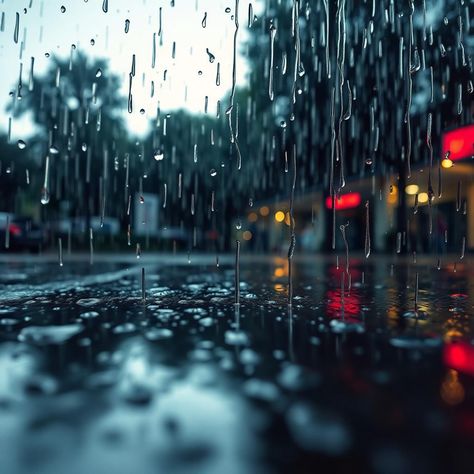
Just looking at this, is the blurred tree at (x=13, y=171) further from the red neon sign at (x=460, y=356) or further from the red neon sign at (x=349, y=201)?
the red neon sign at (x=460, y=356)

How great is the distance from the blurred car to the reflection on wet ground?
49.5 ft

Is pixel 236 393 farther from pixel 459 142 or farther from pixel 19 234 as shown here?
pixel 19 234

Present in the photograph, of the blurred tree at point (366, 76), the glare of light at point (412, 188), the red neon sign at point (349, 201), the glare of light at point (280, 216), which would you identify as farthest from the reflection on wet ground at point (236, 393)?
the glare of light at point (280, 216)

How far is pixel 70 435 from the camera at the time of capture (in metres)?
1.20

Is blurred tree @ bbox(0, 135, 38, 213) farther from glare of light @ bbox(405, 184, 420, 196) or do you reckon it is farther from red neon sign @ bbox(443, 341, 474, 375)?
red neon sign @ bbox(443, 341, 474, 375)

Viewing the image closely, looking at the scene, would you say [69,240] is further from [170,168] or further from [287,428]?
[287,428]

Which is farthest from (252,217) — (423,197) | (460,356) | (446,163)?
(460,356)

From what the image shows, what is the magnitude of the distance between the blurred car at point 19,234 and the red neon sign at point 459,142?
15.2 metres

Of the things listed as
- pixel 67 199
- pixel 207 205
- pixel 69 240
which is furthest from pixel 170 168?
pixel 69 240

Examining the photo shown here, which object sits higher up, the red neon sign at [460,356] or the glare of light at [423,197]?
the glare of light at [423,197]

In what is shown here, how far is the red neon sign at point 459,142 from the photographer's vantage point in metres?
13.3

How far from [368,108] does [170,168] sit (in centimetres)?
2490

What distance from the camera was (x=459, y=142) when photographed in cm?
1384

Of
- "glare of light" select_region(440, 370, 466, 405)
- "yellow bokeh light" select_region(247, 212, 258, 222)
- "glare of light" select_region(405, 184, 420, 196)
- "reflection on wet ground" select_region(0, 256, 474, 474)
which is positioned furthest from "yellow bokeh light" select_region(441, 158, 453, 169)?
"yellow bokeh light" select_region(247, 212, 258, 222)
